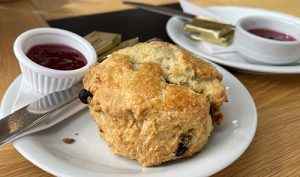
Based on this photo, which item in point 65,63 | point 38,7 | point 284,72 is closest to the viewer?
point 65,63

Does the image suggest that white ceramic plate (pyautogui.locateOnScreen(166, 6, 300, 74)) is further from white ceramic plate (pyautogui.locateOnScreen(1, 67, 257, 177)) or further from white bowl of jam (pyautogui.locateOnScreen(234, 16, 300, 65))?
white ceramic plate (pyautogui.locateOnScreen(1, 67, 257, 177))

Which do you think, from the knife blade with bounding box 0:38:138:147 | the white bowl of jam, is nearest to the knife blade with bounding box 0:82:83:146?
the knife blade with bounding box 0:38:138:147

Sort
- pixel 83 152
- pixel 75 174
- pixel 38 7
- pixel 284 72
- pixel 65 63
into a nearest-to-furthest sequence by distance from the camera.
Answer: pixel 75 174
pixel 83 152
pixel 65 63
pixel 284 72
pixel 38 7

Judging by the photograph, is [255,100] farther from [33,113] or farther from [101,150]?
[33,113]

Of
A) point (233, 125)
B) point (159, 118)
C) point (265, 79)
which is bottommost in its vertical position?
point (265, 79)

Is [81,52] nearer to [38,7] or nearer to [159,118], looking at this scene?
[159,118]

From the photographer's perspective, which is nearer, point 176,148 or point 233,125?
point 176,148

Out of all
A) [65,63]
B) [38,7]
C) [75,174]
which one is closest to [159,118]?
[75,174]

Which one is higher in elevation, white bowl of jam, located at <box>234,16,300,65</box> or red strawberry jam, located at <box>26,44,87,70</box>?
red strawberry jam, located at <box>26,44,87,70</box>
